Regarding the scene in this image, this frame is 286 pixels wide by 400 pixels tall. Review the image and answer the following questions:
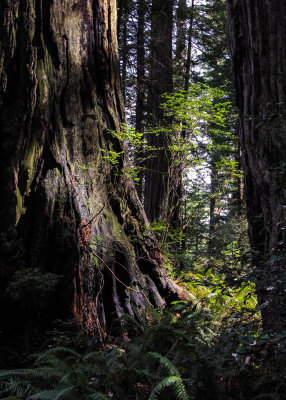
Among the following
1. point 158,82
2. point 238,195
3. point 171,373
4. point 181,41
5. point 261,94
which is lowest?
point 171,373

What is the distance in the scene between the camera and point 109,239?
13.9 feet

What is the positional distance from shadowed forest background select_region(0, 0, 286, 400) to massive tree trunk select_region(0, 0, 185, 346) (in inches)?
0.6

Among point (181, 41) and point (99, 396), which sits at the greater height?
point (181, 41)

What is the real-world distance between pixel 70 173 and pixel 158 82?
229 inches

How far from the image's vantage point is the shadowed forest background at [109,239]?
87.5 inches

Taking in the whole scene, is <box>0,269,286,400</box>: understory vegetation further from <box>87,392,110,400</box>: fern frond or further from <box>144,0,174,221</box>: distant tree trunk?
<box>144,0,174,221</box>: distant tree trunk

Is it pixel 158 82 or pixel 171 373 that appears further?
pixel 158 82

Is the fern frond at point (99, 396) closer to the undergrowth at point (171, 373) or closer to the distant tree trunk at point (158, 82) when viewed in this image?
the undergrowth at point (171, 373)

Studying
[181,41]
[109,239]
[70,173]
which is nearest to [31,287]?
[109,239]

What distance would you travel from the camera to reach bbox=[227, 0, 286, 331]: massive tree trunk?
8.71ft

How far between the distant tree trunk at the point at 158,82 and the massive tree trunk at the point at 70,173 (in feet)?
10.7

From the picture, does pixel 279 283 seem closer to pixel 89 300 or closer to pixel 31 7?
pixel 89 300

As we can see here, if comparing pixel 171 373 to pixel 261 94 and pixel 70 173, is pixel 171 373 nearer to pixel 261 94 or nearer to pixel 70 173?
pixel 261 94

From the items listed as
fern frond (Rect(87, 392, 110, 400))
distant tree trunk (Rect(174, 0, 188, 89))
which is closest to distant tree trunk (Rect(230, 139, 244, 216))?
distant tree trunk (Rect(174, 0, 188, 89))
